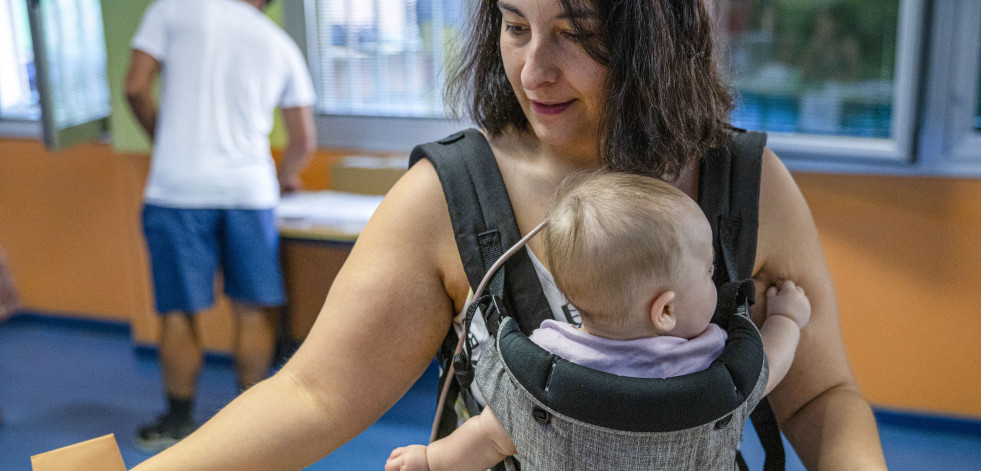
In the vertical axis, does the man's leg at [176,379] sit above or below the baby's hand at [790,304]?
below

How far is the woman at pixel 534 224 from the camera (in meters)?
0.91

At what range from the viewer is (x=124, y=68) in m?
3.68

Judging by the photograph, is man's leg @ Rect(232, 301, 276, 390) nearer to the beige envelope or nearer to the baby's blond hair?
the beige envelope

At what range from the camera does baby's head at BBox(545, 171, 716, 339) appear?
79cm

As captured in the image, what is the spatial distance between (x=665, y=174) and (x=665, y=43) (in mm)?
152

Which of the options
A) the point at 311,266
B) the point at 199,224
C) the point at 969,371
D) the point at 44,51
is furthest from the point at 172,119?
the point at 969,371

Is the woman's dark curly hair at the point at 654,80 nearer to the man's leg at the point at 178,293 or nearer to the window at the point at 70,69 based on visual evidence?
the man's leg at the point at 178,293

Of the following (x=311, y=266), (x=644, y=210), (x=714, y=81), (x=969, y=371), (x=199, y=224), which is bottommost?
(x=969, y=371)

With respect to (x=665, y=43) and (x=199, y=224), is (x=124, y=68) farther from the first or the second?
(x=665, y=43)

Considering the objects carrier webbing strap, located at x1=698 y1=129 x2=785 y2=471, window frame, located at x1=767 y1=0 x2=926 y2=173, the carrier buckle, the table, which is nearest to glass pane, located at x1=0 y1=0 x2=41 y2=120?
the table

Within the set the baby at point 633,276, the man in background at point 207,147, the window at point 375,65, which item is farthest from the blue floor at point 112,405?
the baby at point 633,276

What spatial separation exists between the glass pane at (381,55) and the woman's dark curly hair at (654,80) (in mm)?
2673

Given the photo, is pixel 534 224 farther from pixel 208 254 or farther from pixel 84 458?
pixel 208 254

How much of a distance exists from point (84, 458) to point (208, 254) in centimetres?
226
